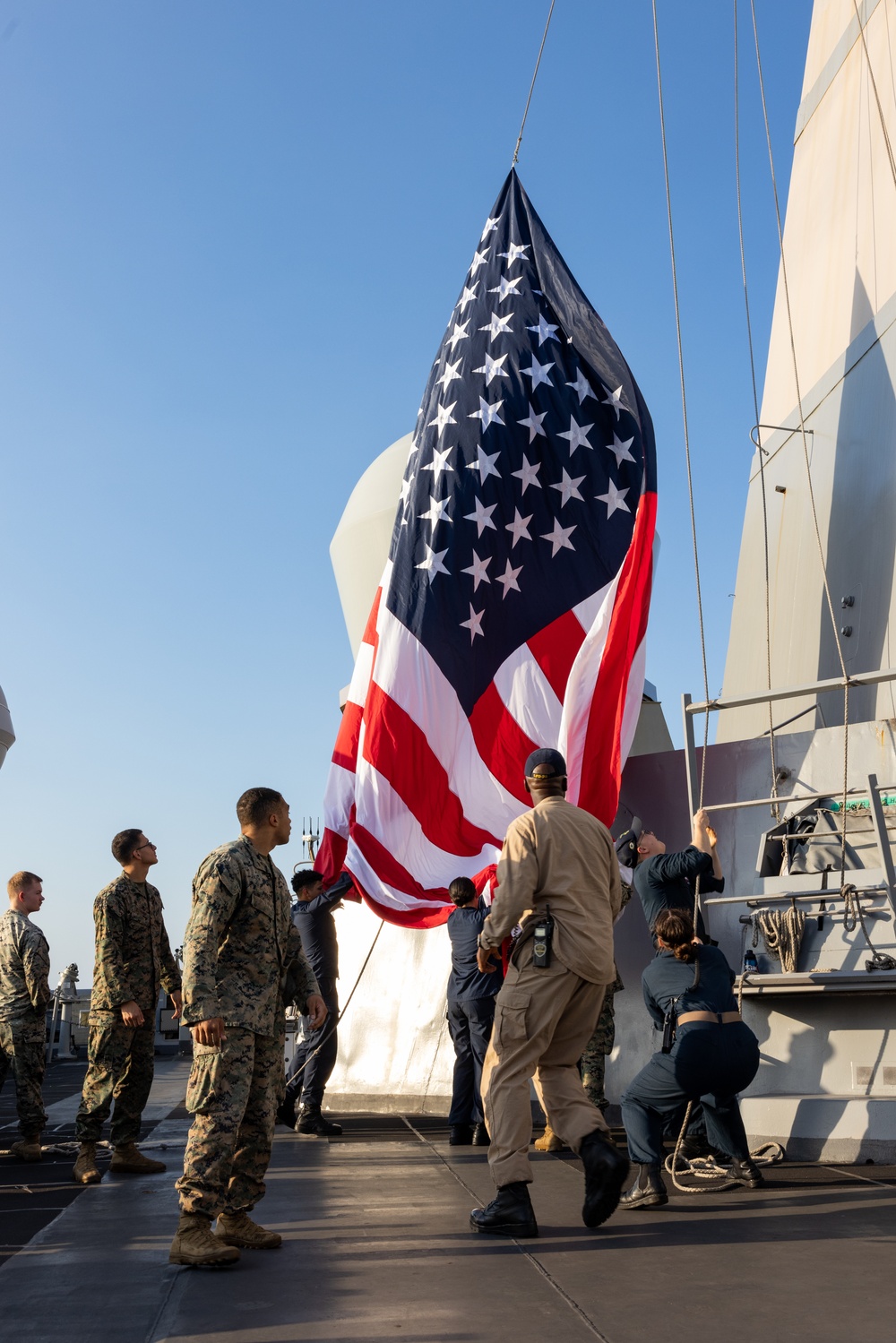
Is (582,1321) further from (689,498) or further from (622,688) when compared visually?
(689,498)

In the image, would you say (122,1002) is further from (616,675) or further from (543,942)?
(616,675)

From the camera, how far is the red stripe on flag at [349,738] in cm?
963

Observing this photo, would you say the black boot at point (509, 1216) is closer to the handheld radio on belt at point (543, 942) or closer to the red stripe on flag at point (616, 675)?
the handheld radio on belt at point (543, 942)

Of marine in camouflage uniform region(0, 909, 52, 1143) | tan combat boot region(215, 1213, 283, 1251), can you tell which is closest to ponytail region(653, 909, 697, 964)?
tan combat boot region(215, 1213, 283, 1251)

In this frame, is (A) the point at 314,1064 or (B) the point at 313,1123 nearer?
(B) the point at 313,1123

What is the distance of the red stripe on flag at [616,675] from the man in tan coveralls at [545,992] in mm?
3162

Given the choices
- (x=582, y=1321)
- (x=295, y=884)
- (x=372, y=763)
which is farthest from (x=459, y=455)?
(x=582, y=1321)

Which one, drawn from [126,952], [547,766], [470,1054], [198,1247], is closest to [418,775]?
[470,1054]

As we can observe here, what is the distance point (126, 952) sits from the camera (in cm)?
682

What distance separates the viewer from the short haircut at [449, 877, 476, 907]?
7945 millimetres

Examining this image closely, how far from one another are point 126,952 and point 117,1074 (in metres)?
0.65

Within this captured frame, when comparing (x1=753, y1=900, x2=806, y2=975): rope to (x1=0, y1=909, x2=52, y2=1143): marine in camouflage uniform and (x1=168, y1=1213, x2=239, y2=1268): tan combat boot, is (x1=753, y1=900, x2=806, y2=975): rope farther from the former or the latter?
(x1=0, y1=909, x2=52, y2=1143): marine in camouflage uniform

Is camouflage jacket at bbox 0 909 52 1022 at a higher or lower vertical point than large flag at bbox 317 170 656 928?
lower

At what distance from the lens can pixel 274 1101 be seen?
4559mm
